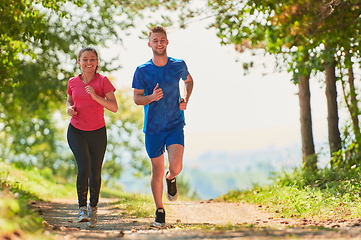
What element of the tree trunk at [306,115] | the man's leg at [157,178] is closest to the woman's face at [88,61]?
the man's leg at [157,178]

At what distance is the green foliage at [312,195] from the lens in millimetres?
7488

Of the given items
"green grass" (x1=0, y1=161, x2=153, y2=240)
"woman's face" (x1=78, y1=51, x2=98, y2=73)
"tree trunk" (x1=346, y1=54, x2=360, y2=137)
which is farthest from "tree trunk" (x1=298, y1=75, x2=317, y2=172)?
"woman's face" (x1=78, y1=51, x2=98, y2=73)

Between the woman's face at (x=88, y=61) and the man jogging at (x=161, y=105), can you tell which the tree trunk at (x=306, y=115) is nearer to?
the man jogging at (x=161, y=105)

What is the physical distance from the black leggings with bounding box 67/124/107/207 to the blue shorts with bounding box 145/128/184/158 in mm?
627

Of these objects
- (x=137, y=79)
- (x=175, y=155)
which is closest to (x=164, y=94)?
(x=137, y=79)

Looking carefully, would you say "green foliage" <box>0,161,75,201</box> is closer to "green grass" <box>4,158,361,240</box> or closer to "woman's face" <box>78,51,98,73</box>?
"green grass" <box>4,158,361,240</box>

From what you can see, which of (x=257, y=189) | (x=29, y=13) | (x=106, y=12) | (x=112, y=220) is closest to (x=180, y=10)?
(x=29, y=13)

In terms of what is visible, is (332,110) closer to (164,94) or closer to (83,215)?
(164,94)

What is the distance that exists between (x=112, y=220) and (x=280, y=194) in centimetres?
366

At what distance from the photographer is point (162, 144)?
6.31 meters

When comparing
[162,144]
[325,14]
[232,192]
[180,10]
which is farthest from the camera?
[232,192]

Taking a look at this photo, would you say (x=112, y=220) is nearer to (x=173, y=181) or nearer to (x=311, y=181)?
(x=173, y=181)

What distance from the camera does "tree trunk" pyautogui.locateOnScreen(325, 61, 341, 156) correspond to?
41.7 ft

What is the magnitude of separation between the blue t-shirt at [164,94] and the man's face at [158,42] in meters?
0.17
